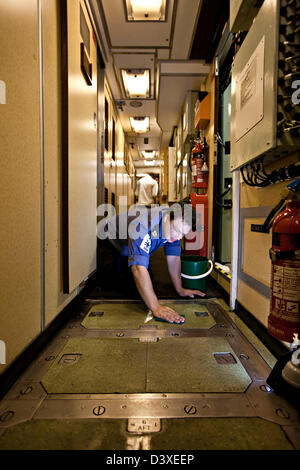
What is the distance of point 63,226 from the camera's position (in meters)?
1.65

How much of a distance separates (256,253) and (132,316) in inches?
37.0

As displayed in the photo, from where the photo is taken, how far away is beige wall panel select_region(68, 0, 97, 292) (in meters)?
1.73

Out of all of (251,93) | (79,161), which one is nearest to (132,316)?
(79,161)

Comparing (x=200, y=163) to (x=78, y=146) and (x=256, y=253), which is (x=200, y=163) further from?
(x=256, y=253)

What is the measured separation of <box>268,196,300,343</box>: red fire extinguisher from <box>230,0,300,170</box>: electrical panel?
30cm

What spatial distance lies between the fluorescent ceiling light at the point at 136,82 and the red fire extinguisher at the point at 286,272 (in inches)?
140

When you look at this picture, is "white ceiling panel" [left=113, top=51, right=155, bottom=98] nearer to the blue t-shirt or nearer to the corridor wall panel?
the corridor wall panel

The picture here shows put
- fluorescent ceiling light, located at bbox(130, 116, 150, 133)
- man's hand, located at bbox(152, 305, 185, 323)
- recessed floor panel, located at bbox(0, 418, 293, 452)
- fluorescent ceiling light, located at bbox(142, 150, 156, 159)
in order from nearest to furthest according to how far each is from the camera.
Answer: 1. recessed floor panel, located at bbox(0, 418, 293, 452)
2. man's hand, located at bbox(152, 305, 185, 323)
3. fluorescent ceiling light, located at bbox(130, 116, 150, 133)
4. fluorescent ceiling light, located at bbox(142, 150, 156, 159)

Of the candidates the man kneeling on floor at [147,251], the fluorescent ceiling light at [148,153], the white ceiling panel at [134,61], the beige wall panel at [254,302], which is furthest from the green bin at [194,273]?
the fluorescent ceiling light at [148,153]

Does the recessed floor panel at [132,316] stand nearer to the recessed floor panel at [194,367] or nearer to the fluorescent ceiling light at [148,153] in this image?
the recessed floor panel at [194,367]

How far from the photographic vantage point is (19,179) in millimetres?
1084

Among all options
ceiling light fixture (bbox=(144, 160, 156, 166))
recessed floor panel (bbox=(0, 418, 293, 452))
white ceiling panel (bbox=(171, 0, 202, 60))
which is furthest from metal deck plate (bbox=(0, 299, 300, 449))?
ceiling light fixture (bbox=(144, 160, 156, 166))

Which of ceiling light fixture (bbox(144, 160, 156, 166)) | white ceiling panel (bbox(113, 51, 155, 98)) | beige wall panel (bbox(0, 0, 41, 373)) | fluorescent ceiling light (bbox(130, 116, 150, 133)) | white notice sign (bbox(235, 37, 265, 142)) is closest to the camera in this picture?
beige wall panel (bbox(0, 0, 41, 373))

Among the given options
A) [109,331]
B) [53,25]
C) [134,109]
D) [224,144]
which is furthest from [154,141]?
[109,331]
